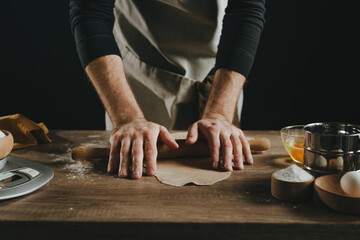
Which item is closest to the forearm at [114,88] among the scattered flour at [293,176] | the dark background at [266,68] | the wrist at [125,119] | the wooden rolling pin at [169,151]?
the wrist at [125,119]

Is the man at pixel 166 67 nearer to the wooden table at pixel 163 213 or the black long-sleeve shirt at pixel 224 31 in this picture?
the black long-sleeve shirt at pixel 224 31

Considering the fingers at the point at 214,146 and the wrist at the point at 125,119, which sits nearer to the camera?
the fingers at the point at 214,146

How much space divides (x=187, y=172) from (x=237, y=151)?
171 mm

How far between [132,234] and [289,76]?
2.29m

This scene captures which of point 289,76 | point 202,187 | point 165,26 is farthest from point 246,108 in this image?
point 202,187

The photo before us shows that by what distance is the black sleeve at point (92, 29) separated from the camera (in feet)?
4.33

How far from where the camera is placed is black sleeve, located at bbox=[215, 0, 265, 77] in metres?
1.38

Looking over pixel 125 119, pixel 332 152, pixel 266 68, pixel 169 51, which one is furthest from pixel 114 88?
pixel 266 68

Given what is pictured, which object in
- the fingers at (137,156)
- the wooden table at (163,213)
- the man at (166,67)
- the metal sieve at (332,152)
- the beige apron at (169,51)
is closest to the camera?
the wooden table at (163,213)

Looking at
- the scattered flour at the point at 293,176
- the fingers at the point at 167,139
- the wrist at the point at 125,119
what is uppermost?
the wrist at the point at 125,119

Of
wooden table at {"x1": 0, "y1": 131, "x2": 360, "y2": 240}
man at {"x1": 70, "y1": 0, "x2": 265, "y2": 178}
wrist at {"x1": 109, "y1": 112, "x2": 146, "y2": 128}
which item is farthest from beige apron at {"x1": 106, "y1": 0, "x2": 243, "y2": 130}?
wooden table at {"x1": 0, "y1": 131, "x2": 360, "y2": 240}

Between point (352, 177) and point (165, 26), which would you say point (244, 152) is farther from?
point (165, 26)

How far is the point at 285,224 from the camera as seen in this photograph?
0.66 meters

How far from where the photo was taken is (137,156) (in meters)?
0.94
